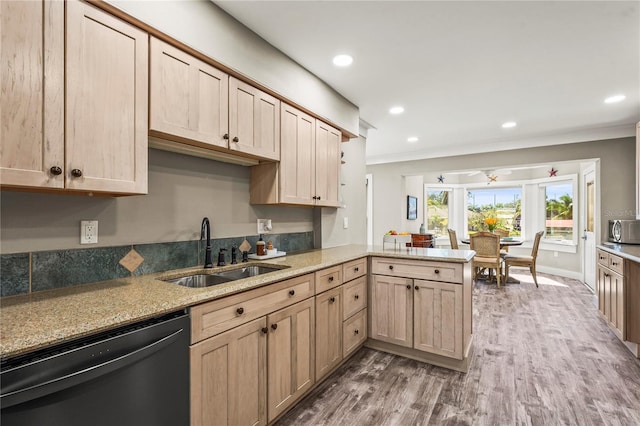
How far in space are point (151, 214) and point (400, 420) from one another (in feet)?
6.59

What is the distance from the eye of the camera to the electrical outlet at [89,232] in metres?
1.62

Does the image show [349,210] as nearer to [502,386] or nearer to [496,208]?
[502,386]

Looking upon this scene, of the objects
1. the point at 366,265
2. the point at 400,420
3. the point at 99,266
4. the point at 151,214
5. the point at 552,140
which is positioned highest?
the point at 552,140

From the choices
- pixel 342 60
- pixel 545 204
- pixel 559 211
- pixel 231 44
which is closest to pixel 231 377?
pixel 231 44

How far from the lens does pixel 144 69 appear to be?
5.10ft

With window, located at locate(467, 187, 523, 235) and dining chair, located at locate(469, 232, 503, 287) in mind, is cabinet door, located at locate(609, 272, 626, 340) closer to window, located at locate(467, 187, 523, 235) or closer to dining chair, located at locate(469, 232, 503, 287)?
dining chair, located at locate(469, 232, 503, 287)

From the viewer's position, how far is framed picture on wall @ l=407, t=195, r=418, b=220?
7.40 m

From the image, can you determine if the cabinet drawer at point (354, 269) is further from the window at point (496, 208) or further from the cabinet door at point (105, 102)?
the window at point (496, 208)

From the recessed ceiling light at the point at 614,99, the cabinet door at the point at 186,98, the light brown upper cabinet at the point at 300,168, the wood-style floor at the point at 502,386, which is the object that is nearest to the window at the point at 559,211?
the recessed ceiling light at the point at 614,99

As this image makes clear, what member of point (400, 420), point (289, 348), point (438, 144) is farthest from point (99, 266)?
point (438, 144)

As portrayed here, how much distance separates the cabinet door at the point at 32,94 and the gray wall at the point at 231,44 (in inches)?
12.8

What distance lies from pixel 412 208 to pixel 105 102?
22.9 ft

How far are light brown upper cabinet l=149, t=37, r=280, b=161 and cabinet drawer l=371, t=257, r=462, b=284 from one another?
4.59ft

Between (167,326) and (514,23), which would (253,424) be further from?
(514,23)
